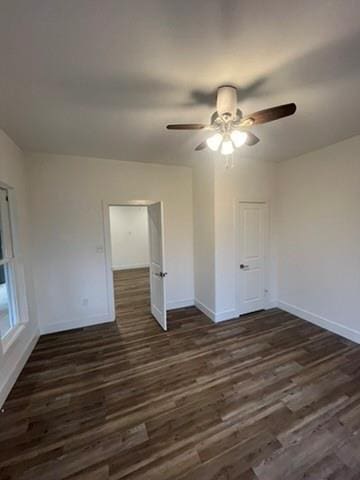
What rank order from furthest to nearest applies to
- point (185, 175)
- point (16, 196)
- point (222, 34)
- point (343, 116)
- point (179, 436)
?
point (185, 175) < point (16, 196) < point (343, 116) < point (179, 436) < point (222, 34)

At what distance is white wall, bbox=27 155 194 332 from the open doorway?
29cm

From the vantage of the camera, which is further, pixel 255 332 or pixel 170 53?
pixel 255 332

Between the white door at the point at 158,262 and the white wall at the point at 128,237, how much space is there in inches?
175

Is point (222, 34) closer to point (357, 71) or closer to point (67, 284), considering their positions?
point (357, 71)

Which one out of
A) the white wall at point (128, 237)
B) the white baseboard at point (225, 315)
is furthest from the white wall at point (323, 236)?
the white wall at point (128, 237)

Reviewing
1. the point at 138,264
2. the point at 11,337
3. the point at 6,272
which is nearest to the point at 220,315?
the point at 11,337

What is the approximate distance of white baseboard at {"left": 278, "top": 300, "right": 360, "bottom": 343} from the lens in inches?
118

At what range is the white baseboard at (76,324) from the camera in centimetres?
340

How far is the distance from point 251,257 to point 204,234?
94cm

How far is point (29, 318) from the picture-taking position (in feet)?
9.73

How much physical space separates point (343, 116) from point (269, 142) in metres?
0.84

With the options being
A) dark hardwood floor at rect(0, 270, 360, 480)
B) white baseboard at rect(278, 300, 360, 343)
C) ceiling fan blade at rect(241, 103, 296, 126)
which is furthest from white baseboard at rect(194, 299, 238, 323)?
ceiling fan blade at rect(241, 103, 296, 126)

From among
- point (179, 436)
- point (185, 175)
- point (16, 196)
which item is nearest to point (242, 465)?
point (179, 436)

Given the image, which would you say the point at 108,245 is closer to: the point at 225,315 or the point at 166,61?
the point at 225,315
